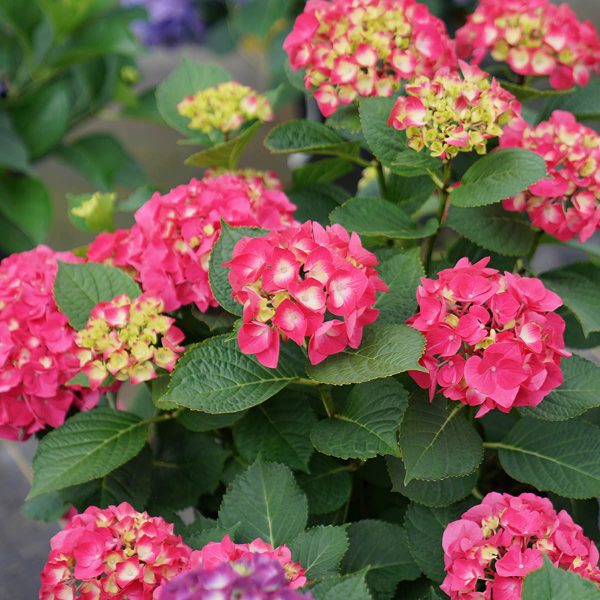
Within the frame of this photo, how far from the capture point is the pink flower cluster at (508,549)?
667 millimetres

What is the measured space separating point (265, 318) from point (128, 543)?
0.66 ft

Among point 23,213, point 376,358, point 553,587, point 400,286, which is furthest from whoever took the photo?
point 23,213

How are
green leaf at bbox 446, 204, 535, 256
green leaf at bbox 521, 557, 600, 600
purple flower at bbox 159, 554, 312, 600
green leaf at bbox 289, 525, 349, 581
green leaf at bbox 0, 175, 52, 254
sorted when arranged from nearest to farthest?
purple flower at bbox 159, 554, 312, 600
green leaf at bbox 521, 557, 600, 600
green leaf at bbox 289, 525, 349, 581
green leaf at bbox 446, 204, 535, 256
green leaf at bbox 0, 175, 52, 254

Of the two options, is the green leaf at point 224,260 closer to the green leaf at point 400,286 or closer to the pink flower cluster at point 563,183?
the green leaf at point 400,286

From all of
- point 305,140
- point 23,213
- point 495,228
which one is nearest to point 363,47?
point 305,140

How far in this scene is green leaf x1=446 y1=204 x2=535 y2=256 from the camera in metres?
0.90

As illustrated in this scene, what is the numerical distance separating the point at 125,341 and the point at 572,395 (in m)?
0.39

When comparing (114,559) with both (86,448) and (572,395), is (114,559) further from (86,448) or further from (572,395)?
(572,395)

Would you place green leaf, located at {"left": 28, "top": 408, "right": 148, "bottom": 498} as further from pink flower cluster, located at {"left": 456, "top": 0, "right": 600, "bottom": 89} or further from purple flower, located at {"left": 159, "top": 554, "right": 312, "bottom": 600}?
pink flower cluster, located at {"left": 456, "top": 0, "right": 600, "bottom": 89}

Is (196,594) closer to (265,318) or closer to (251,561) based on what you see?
(251,561)

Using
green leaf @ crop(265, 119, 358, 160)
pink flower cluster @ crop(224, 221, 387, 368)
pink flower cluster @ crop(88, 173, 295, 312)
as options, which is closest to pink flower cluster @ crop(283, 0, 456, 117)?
green leaf @ crop(265, 119, 358, 160)

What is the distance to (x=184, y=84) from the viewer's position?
1.12 m

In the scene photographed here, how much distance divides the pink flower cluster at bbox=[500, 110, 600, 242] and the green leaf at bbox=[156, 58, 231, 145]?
1.32 ft

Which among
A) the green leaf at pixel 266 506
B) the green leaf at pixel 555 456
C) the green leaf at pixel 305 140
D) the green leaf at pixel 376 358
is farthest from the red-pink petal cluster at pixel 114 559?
the green leaf at pixel 305 140
